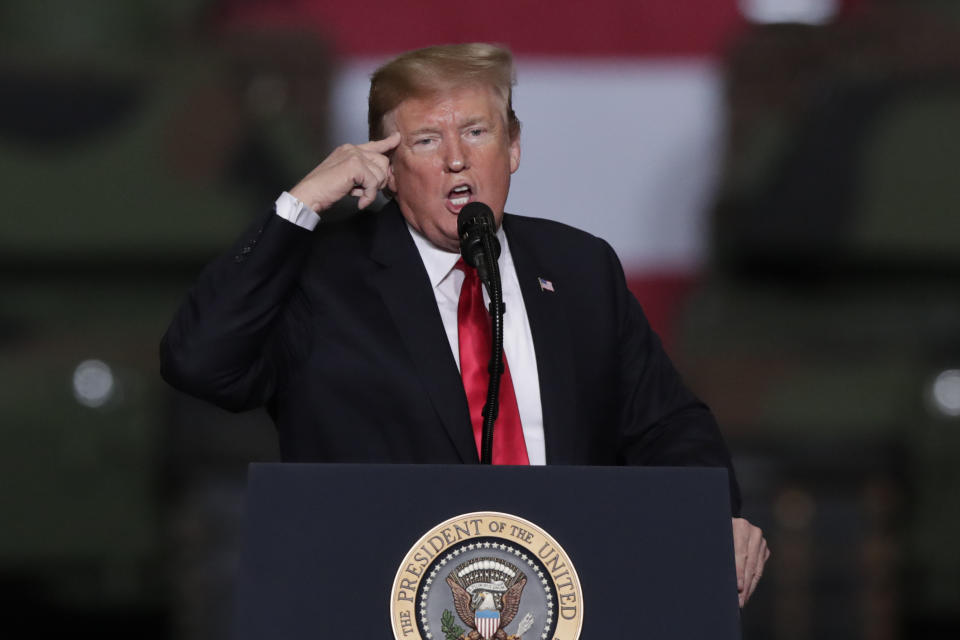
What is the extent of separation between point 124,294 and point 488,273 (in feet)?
9.88

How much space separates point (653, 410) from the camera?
195cm

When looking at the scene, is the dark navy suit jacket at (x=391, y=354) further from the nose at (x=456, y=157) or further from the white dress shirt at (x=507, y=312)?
the nose at (x=456, y=157)

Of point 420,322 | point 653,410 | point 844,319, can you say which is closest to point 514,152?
point 420,322

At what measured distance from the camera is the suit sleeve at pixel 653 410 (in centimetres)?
191

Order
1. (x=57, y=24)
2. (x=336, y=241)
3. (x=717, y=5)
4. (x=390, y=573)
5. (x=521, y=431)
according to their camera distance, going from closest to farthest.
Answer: (x=390, y=573) < (x=521, y=431) < (x=336, y=241) < (x=57, y=24) < (x=717, y=5)

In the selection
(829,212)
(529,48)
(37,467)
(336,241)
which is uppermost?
(529,48)

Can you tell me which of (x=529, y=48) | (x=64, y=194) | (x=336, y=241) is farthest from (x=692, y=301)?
(x=336, y=241)

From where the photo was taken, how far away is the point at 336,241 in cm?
A: 196

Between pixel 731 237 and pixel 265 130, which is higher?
pixel 265 130

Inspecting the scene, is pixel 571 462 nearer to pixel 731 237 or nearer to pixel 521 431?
pixel 521 431

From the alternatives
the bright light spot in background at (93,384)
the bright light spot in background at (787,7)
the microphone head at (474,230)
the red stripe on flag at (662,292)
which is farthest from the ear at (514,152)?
the bright light spot in background at (787,7)

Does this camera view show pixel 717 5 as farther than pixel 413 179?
Yes

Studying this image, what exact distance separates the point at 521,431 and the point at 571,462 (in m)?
0.07

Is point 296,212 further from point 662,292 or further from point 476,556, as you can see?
point 662,292
